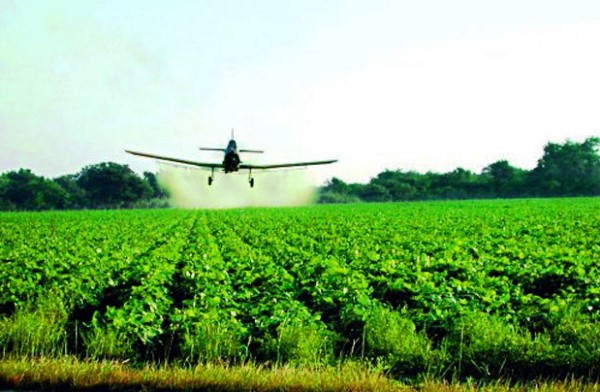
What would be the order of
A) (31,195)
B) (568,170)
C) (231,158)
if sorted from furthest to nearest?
(31,195) < (568,170) < (231,158)

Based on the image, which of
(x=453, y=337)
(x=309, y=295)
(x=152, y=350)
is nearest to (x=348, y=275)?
(x=309, y=295)

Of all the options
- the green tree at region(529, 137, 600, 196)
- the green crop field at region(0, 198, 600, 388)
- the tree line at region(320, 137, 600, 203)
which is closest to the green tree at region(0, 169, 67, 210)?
the tree line at region(320, 137, 600, 203)

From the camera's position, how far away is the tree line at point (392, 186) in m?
126

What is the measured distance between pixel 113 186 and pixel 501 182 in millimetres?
88246

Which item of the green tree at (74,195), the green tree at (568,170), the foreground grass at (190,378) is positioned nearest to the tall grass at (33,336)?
the foreground grass at (190,378)

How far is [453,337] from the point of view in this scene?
8375 millimetres

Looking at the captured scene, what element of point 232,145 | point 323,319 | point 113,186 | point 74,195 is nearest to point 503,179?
point 113,186

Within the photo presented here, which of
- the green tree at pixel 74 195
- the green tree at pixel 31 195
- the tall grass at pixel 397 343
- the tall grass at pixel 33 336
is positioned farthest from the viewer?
the green tree at pixel 74 195

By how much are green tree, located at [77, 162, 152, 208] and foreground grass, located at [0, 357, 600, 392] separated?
13622 cm

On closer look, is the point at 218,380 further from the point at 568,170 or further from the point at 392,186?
the point at 392,186

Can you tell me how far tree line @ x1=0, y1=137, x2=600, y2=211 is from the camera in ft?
414

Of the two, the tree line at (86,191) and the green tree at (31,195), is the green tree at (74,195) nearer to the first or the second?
the tree line at (86,191)

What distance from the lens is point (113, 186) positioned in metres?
139

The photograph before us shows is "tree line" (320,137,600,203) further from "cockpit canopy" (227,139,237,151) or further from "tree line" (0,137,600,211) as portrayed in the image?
"cockpit canopy" (227,139,237,151)
